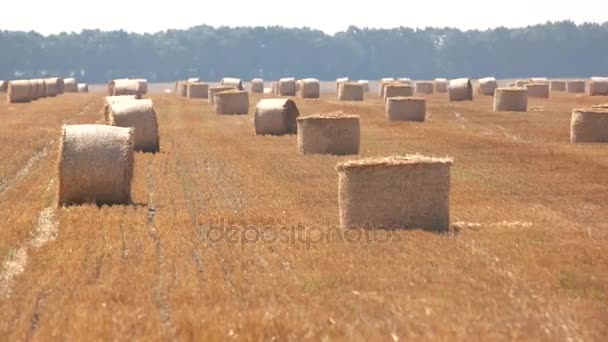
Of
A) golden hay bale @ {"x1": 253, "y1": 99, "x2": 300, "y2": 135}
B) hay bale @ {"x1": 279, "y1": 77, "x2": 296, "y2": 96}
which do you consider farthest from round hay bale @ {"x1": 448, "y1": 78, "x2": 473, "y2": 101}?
golden hay bale @ {"x1": 253, "y1": 99, "x2": 300, "y2": 135}

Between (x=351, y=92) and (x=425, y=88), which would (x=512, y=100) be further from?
Answer: (x=425, y=88)

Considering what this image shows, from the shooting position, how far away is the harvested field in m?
11.2

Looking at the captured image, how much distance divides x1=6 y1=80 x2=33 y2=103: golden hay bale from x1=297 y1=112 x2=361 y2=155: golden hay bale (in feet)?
124

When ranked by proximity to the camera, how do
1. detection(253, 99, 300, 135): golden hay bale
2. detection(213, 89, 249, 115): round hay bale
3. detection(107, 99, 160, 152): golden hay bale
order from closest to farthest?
detection(107, 99, 160, 152): golden hay bale, detection(253, 99, 300, 135): golden hay bale, detection(213, 89, 249, 115): round hay bale

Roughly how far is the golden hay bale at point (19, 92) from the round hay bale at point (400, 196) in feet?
165

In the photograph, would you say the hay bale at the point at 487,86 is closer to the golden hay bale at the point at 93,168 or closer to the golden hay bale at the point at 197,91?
the golden hay bale at the point at 197,91

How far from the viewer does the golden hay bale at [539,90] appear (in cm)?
6944

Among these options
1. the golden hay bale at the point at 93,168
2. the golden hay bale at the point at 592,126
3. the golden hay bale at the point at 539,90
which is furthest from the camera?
the golden hay bale at the point at 539,90

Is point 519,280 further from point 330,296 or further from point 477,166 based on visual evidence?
point 477,166

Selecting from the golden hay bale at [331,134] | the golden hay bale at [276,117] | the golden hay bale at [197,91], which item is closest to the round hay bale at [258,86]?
the golden hay bale at [197,91]

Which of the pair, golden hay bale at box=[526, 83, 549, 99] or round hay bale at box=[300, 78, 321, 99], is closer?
golden hay bale at box=[526, 83, 549, 99]

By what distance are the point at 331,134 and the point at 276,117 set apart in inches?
310

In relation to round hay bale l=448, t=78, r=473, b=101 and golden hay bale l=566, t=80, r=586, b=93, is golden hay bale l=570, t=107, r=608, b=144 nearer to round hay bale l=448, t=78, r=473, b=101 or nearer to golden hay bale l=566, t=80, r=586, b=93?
round hay bale l=448, t=78, r=473, b=101

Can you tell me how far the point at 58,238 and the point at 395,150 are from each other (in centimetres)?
1697
